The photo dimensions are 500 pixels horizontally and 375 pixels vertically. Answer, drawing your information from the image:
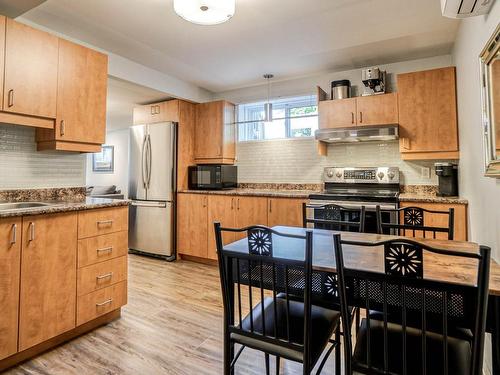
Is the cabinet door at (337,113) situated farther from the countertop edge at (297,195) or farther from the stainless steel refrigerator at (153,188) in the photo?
the stainless steel refrigerator at (153,188)

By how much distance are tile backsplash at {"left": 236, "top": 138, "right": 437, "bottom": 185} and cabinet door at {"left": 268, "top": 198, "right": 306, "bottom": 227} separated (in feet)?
2.42

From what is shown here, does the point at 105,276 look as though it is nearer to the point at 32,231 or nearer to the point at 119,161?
the point at 32,231

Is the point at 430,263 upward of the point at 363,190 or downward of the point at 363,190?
downward

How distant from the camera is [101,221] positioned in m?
2.25

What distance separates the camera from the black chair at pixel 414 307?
0.89 m

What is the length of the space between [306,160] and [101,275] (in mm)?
2804

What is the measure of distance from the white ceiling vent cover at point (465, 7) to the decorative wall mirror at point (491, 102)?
0.18 meters

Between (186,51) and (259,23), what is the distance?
95 cm

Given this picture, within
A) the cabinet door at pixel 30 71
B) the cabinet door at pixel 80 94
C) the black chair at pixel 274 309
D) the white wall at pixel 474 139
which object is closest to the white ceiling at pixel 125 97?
the cabinet door at pixel 80 94

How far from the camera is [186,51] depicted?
3125 mm

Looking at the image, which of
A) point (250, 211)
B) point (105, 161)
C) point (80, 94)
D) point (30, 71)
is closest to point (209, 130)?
point (250, 211)

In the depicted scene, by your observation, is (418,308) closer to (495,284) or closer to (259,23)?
(495,284)

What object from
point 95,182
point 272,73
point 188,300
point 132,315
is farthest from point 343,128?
point 95,182

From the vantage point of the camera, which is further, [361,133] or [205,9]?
[361,133]
